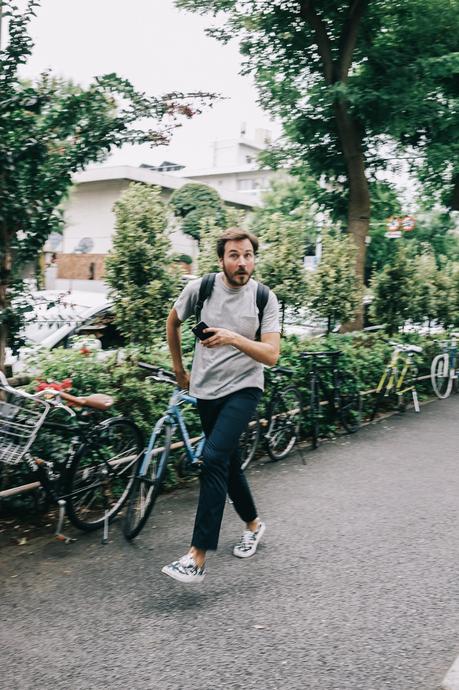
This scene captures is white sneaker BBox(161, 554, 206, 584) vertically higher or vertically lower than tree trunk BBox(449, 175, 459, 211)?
lower

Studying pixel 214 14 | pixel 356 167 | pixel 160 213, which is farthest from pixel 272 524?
pixel 214 14

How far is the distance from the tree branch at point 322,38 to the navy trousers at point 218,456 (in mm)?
8737

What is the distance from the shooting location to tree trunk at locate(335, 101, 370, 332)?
437 inches

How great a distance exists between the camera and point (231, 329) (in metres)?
3.87

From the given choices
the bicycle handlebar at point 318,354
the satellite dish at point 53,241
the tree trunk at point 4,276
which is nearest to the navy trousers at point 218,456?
the tree trunk at point 4,276

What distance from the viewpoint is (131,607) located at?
3.55 m

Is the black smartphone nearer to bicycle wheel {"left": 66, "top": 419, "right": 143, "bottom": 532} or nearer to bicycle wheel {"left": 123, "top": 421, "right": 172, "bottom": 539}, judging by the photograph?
bicycle wheel {"left": 123, "top": 421, "right": 172, "bottom": 539}

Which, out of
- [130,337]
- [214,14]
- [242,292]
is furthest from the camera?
[214,14]

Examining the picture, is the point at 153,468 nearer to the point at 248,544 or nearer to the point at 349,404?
the point at 248,544

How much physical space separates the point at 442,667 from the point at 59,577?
2.23m

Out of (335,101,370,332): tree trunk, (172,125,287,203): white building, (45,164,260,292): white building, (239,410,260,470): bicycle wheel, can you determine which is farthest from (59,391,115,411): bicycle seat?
(172,125,287,203): white building

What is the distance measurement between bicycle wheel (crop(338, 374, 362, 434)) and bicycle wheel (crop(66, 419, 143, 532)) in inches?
150

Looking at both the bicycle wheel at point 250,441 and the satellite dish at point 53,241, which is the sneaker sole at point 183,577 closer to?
the satellite dish at point 53,241

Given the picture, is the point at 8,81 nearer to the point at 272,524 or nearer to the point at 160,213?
the point at 160,213
